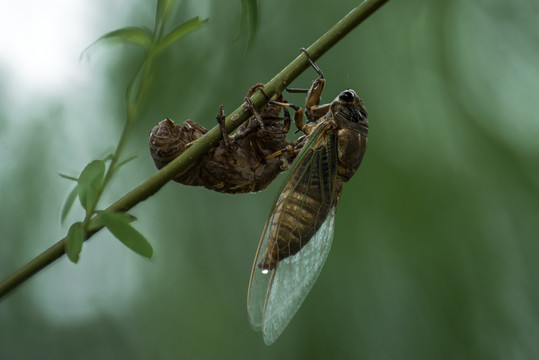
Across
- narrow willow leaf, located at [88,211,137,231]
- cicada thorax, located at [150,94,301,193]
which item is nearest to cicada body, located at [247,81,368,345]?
cicada thorax, located at [150,94,301,193]

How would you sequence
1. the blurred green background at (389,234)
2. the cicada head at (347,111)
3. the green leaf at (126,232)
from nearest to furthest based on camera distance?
the green leaf at (126,232)
the cicada head at (347,111)
the blurred green background at (389,234)

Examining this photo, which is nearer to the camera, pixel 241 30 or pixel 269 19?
pixel 241 30

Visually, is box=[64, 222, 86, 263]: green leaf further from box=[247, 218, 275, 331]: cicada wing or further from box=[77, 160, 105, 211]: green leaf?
box=[247, 218, 275, 331]: cicada wing

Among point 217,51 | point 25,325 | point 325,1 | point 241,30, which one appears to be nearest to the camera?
point 241,30

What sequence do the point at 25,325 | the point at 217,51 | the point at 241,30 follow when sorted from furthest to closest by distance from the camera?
the point at 25,325 → the point at 217,51 → the point at 241,30

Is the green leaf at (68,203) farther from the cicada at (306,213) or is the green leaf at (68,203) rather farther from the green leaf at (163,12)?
the cicada at (306,213)

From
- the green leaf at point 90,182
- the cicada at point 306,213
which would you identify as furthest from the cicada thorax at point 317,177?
the green leaf at point 90,182

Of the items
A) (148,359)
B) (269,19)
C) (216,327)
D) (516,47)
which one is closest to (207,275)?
(216,327)

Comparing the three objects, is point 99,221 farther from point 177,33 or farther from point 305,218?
point 305,218

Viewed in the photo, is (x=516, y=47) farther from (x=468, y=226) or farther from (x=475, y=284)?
(x=475, y=284)
